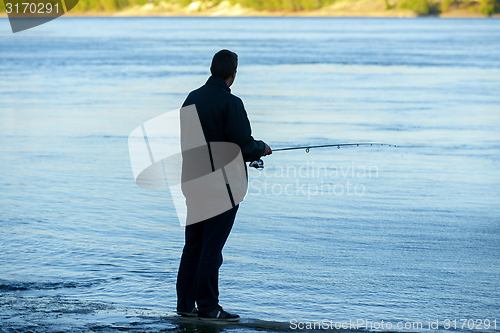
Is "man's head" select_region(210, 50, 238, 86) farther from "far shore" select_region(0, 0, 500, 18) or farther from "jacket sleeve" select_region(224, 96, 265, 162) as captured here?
"far shore" select_region(0, 0, 500, 18)

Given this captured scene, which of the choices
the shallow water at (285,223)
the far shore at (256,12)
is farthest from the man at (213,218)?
the far shore at (256,12)

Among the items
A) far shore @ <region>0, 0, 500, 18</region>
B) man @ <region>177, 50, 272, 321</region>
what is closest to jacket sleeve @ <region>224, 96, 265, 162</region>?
man @ <region>177, 50, 272, 321</region>

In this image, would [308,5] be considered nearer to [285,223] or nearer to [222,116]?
[285,223]

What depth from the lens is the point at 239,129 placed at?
4293 mm

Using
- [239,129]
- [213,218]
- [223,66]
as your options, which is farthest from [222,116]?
[213,218]

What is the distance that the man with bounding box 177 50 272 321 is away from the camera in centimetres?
430

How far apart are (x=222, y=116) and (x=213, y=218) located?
630 mm

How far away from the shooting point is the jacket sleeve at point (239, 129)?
4.28 meters

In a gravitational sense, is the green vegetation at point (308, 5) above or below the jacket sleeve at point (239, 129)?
above

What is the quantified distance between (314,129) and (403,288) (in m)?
7.88

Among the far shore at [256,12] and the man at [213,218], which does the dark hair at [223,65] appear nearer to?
the man at [213,218]

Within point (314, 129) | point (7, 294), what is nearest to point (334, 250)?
point (7, 294)

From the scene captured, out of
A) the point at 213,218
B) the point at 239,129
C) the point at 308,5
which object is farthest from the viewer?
the point at 308,5

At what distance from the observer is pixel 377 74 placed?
89.1ft
